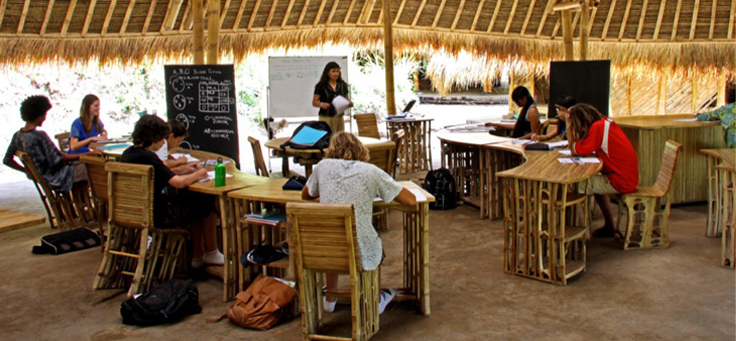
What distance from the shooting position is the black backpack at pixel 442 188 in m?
7.28

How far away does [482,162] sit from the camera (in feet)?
22.7

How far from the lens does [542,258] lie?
5039 millimetres

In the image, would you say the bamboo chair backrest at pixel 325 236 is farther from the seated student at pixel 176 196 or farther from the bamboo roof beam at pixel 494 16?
the bamboo roof beam at pixel 494 16

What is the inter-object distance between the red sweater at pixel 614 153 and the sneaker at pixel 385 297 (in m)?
2.20

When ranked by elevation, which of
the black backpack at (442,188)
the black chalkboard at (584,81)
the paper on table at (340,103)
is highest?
the black chalkboard at (584,81)

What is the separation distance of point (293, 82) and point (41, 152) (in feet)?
13.2

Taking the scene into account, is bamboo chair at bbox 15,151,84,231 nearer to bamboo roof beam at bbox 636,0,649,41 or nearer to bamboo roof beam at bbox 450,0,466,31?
bamboo roof beam at bbox 450,0,466,31

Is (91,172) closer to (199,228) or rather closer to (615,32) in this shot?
(199,228)

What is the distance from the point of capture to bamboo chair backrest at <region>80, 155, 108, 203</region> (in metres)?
5.15

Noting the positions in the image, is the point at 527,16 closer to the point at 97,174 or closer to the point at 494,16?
the point at 494,16

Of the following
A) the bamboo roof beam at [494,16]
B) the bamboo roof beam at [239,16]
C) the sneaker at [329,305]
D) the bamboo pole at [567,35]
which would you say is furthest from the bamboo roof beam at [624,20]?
the sneaker at [329,305]

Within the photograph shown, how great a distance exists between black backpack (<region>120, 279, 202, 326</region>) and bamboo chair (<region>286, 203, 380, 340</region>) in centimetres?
95

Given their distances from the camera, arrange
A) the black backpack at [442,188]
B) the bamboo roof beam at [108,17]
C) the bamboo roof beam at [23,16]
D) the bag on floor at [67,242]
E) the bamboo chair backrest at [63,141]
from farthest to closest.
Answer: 1. the bamboo roof beam at [108,17]
2. the bamboo roof beam at [23,16]
3. the bamboo chair backrest at [63,141]
4. the black backpack at [442,188]
5. the bag on floor at [67,242]

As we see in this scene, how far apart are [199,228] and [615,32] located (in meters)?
8.61
